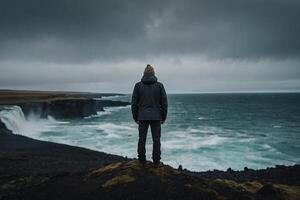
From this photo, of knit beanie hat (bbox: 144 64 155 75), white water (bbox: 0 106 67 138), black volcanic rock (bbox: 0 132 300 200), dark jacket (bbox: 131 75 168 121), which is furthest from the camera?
white water (bbox: 0 106 67 138)

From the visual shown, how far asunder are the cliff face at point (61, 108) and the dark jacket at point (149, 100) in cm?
5699

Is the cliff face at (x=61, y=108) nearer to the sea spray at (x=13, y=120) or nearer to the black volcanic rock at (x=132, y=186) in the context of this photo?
the sea spray at (x=13, y=120)

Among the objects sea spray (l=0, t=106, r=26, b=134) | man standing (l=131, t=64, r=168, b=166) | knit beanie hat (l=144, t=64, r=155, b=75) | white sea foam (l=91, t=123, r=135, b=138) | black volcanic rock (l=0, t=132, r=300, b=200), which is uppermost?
knit beanie hat (l=144, t=64, r=155, b=75)

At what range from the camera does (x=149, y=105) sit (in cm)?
1065

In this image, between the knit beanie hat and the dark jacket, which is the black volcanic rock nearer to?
the dark jacket

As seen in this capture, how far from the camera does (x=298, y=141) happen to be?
148 ft

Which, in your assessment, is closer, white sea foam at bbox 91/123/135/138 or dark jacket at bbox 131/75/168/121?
dark jacket at bbox 131/75/168/121

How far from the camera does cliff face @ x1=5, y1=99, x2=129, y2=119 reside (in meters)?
65.8

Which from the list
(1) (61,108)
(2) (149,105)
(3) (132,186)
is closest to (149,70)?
(2) (149,105)

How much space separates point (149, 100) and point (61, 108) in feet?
228

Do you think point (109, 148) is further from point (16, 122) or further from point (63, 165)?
point (16, 122)

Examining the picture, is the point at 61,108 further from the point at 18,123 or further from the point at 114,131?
the point at 114,131

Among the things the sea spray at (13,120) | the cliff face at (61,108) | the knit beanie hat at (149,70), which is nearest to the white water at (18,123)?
the sea spray at (13,120)

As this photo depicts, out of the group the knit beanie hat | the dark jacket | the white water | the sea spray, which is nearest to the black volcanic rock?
the dark jacket
